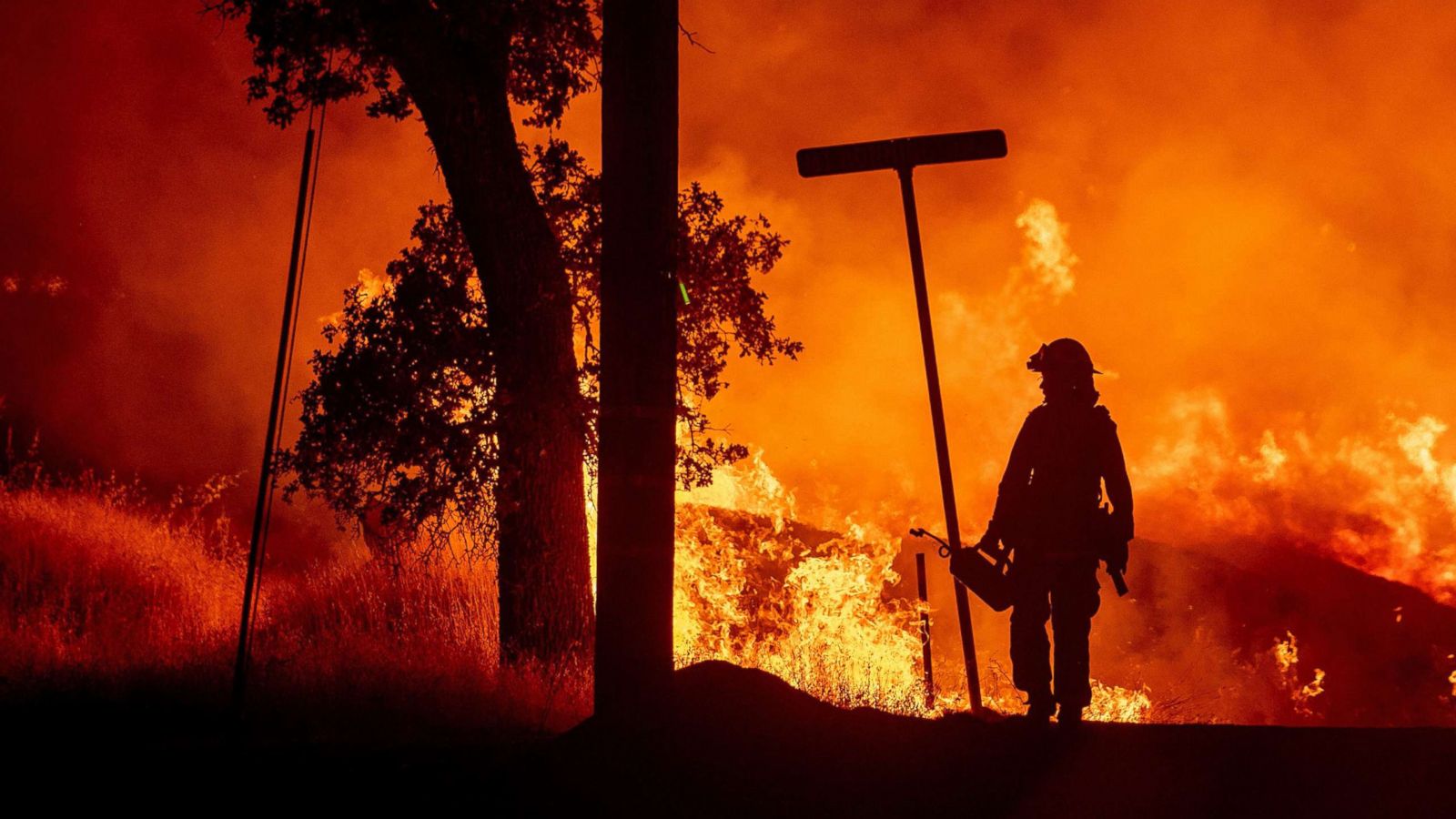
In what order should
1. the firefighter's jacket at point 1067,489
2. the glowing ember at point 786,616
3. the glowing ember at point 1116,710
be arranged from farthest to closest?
the glowing ember at point 1116,710 → the glowing ember at point 786,616 → the firefighter's jacket at point 1067,489

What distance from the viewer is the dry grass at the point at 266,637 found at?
7480 millimetres

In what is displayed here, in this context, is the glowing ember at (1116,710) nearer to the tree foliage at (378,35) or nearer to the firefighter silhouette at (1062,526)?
the firefighter silhouette at (1062,526)

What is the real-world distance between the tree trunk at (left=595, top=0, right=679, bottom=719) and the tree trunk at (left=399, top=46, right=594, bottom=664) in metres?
3.76

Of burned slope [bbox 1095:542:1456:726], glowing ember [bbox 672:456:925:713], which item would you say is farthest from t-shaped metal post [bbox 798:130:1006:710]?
burned slope [bbox 1095:542:1456:726]

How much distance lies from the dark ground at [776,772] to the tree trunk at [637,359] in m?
0.35

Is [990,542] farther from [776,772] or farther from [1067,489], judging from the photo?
[776,772]

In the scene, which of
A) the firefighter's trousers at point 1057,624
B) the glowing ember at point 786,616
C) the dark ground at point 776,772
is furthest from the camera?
the glowing ember at point 786,616

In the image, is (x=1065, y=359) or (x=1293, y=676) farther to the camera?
(x=1293, y=676)

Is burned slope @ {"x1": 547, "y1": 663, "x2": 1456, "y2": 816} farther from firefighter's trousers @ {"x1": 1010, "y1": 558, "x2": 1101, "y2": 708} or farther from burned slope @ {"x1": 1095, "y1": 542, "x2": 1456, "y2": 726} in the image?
burned slope @ {"x1": 1095, "y1": 542, "x2": 1456, "y2": 726}

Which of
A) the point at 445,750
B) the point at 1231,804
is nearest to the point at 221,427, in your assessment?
the point at 445,750

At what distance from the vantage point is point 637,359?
469 centimetres

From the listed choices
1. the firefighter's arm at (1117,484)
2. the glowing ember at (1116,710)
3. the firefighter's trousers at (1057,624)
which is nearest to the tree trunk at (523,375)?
the firefighter's trousers at (1057,624)

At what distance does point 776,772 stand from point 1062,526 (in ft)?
8.96

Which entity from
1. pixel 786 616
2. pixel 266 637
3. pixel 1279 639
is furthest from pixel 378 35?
pixel 1279 639
